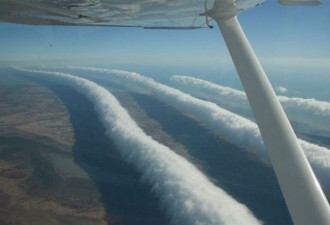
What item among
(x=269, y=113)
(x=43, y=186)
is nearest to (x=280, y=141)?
(x=269, y=113)

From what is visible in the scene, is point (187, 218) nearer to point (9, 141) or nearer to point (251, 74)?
point (9, 141)

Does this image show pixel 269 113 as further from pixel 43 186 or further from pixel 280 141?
pixel 43 186

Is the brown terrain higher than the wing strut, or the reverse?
the wing strut

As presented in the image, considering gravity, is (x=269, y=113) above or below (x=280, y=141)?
above

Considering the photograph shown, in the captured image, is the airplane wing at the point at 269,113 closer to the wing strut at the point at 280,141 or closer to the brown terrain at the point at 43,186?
the wing strut at the point at 280,141

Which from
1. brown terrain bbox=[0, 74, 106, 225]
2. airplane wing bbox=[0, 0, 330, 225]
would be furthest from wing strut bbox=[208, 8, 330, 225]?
brown terrain bbox=[0, 74, 106, 225]

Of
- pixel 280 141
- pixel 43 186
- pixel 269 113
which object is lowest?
pixel 43 186

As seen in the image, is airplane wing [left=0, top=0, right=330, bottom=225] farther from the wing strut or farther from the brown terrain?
the brown terrain

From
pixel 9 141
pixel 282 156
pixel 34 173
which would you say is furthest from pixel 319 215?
pixel 9 141
